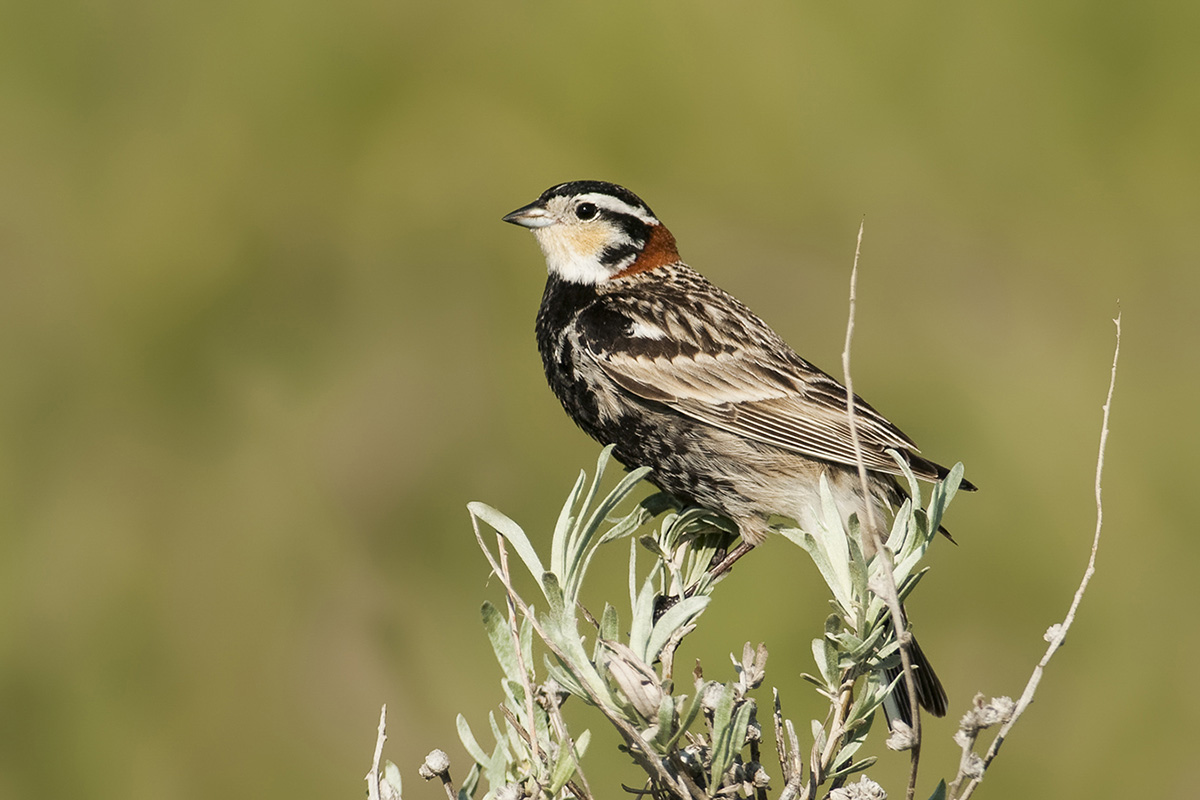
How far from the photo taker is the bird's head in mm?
3756

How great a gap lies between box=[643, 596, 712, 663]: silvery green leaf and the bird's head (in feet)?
7.16

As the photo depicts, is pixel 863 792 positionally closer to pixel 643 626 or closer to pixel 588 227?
pixel 643 626

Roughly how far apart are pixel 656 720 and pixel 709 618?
320cm

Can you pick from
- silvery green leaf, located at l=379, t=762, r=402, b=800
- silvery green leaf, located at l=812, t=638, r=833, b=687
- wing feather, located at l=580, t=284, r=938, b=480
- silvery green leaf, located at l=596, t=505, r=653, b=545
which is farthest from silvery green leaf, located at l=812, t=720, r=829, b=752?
wing feather, located at l=580, t=284, r=938, b=480

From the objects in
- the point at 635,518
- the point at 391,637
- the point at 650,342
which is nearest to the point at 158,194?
the point at 391,637

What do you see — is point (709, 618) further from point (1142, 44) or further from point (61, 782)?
point (1142, 44)

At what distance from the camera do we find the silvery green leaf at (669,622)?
5.54 ft

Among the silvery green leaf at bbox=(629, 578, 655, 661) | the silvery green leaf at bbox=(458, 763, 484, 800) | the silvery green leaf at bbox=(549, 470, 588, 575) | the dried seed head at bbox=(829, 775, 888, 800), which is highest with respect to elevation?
the silvery green leaf at bbox=(549, 470, 588, 575)

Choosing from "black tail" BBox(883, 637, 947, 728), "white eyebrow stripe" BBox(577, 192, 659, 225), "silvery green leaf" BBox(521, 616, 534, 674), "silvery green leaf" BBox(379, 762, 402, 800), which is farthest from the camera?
"white eyebrow stripe" BBox(577, 192, 659, 225)

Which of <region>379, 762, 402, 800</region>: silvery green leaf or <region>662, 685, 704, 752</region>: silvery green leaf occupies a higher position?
<region>662, 685, 704, 752</region>: silvery green leaf

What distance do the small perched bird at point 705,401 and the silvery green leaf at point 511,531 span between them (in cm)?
141

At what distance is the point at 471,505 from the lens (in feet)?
5.69

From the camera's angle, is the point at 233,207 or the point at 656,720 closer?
the point at 656,720

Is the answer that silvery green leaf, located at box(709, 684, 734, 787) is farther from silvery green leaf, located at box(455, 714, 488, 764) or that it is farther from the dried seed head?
silvery green leaf, located at box(455, 714, 488, 764)
